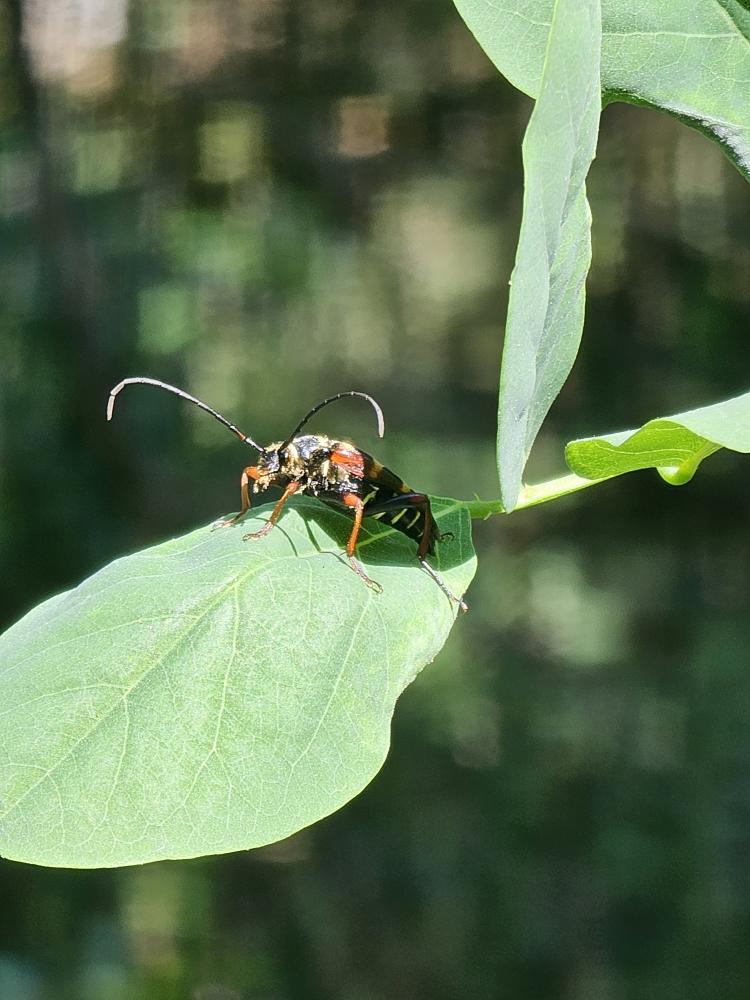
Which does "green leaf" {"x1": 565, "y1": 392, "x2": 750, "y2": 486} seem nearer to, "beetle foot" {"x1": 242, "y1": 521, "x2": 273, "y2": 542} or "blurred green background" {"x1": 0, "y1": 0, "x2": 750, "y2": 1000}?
"beetle foot" {"x1": 242, "y1": 521, "x2": 273, "y2": 542}

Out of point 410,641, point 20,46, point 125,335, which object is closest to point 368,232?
point 125,335

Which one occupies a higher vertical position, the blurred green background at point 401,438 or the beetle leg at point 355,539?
the beetle leg at point 355,539

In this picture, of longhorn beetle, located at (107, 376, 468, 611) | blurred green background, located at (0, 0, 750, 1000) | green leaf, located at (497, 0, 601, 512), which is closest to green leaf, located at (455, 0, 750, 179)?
green leaf, located at (497, 0, 601, 512)

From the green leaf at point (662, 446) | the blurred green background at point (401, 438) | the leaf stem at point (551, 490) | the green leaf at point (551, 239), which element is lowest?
the blurred green background at point (401, 438)

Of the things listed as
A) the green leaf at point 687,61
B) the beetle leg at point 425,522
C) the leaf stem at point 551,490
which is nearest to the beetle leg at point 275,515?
the beetle leg at point 425,522

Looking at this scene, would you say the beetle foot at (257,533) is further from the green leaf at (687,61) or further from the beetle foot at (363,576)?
the green leaf at (687,61)

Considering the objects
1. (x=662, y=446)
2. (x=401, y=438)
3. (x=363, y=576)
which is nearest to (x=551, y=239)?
(x=662, y=446)
